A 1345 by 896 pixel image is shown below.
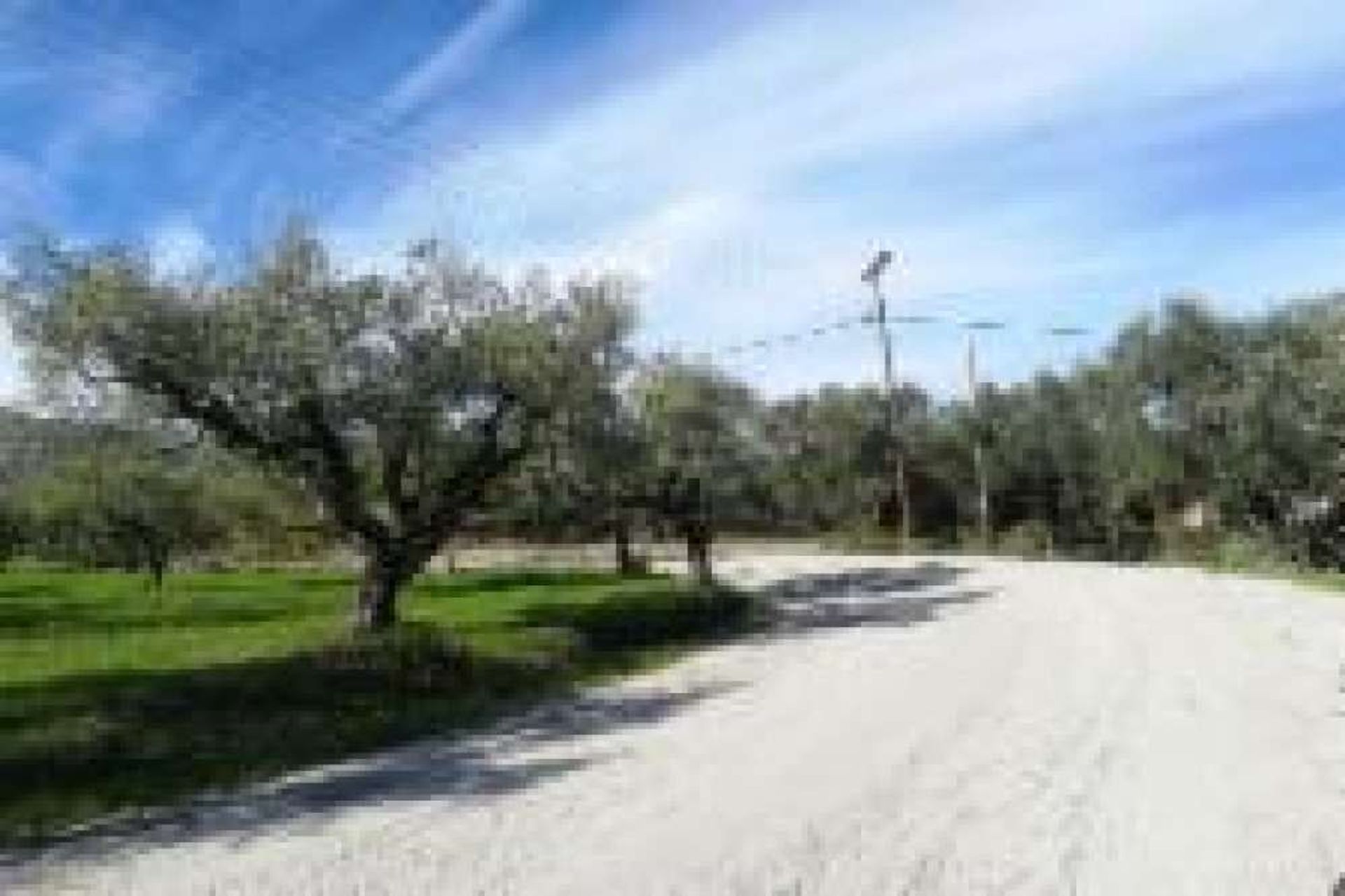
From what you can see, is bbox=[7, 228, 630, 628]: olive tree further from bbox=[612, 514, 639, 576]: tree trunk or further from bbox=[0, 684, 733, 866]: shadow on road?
bbox=[612, 514, 639, 576]: tree trunk

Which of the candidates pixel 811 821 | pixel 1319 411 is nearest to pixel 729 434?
pixel 1319 411

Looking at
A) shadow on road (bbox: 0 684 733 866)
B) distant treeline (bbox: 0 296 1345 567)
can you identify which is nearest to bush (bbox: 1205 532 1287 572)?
distant treeline (bbox: 0 296 1345 567)

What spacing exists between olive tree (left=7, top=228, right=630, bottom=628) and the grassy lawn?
2.63 metres

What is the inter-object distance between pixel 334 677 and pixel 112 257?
28.4 ft

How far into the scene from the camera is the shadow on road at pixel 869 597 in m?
37.8

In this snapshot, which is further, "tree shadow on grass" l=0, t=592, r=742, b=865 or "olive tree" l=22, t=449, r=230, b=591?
"olive tree" l=22, t=449, r=230, b=591

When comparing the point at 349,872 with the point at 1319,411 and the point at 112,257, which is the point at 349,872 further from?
the point at 1319,411

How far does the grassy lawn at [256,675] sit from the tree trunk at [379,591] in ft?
2.47

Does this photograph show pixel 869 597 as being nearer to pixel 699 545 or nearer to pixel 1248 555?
pixel 699 545

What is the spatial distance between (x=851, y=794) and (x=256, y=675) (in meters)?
13.2

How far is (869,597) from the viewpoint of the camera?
45.1 m

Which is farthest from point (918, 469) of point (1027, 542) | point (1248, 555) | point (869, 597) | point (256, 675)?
point (256, 675)

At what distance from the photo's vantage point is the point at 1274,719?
781 inches

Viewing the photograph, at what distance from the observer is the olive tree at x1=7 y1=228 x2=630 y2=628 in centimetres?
3077
